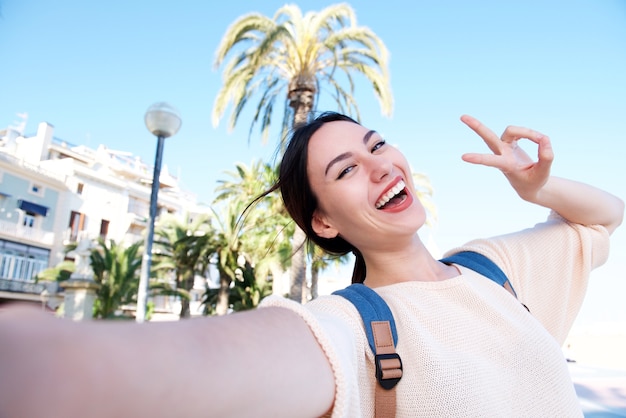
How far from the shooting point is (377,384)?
1087 millimetres

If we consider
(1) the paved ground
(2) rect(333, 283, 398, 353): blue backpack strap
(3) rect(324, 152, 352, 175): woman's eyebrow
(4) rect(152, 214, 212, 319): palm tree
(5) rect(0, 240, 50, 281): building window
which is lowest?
(1) the paved ground

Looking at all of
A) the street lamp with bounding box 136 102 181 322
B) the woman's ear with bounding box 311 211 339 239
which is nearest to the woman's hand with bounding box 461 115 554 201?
the woman's ear with bounding box 311 211 339 239

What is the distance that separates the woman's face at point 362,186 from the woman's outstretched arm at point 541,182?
10.4 inches

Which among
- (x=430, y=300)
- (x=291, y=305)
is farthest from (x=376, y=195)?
(x=291, y=305)

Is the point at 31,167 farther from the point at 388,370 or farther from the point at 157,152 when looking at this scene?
the point at 388,370

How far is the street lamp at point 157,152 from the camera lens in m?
7.58

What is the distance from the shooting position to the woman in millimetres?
493

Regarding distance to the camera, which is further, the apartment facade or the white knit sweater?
the apartment facade

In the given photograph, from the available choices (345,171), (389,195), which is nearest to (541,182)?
(389,195)

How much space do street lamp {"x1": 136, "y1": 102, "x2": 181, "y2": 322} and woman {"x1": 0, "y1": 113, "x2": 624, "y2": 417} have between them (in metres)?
6.30

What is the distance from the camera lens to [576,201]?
1.84 meters

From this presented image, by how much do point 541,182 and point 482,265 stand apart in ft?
1.27

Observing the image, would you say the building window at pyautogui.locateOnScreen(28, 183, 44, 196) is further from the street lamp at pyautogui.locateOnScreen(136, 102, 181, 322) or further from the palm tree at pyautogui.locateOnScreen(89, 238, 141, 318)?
the street lamp at pyautogui.locateOnScreen(136, 102, 181, 322)

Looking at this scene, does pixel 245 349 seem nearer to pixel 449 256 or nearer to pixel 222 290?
pixel 449 256
